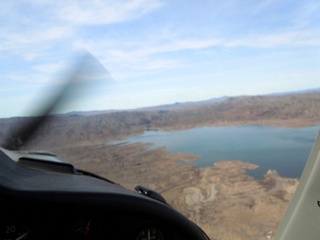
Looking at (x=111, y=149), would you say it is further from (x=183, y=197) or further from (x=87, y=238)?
(x=87, y=238)

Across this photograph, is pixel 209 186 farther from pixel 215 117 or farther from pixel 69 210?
pixel 215 117

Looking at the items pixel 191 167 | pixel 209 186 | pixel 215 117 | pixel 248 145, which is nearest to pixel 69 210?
pixel 209 186

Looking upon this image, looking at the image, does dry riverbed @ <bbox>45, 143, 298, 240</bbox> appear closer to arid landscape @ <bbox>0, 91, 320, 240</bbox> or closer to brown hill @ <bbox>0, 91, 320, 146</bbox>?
arid landscape @ <bbox>0, 91, 320, 240</bbox>

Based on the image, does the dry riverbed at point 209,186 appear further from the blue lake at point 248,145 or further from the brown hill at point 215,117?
the brown hill at point 215,117

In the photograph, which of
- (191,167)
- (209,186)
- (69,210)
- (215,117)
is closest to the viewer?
(69,210)

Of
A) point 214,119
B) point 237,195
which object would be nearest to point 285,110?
point 214,119

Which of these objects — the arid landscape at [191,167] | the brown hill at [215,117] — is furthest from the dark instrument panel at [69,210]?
the brown hill at [215,117]

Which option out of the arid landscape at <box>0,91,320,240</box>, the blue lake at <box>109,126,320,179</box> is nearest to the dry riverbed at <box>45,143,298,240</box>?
the arid landscape at <box>0,91,320,240</box>
